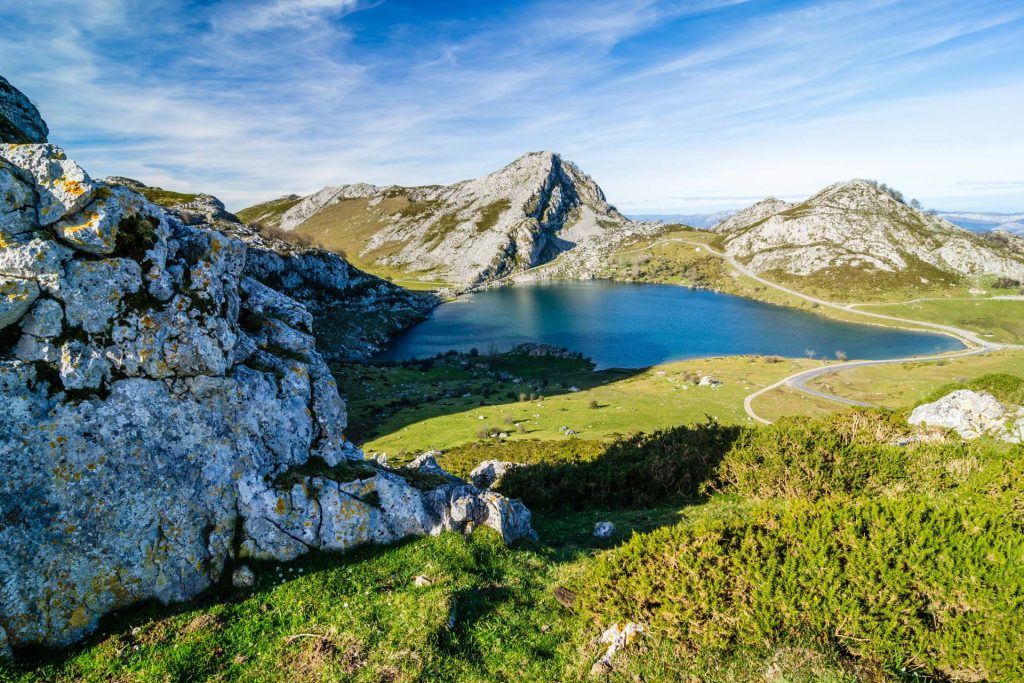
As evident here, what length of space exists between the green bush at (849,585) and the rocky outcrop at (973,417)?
9375 mm

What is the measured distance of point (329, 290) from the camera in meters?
151

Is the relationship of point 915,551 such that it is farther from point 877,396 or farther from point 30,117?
point 877,396

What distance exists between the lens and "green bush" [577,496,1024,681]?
810 centimetres

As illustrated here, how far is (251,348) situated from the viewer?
1517 cm

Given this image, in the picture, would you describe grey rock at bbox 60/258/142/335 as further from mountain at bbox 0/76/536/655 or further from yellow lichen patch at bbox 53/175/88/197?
yellow lichen patch at bbox 53/175/88/197

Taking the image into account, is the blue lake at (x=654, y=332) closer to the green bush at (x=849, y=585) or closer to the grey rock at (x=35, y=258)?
the green bush at (x=849, y=585)

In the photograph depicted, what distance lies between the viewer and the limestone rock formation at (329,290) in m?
128

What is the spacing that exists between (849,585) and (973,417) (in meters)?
18.1

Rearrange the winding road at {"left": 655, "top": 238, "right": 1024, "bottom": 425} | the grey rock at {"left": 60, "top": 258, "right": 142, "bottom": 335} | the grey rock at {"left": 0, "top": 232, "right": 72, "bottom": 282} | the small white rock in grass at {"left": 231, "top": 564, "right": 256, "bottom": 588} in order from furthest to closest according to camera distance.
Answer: the winding road at {"left": 655, "top": 238, "right": 1024, "bottom": 425} < the grey rock at {"left": 60, "top": 258, "right": 142, "bottom": 335} < the small white rock in grass at {"left": 231, "top": 564, "right": 256, "bottom": 588} < the grey rock at {"left": 0, "top": 232, "right": 72, "bottom": 282}

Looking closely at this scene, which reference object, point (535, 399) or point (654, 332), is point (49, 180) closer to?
point (535, 399)

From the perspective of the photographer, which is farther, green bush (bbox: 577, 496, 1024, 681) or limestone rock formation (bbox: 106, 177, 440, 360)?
limestone rock formation (bbox: 106, 177, 440, 360)

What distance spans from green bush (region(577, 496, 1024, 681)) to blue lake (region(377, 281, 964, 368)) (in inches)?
3751

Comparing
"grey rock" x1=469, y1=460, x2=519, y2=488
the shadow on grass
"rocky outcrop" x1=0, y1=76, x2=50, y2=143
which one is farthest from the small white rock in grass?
the shadow on grass

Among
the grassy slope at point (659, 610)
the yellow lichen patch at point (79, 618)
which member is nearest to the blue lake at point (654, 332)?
the grassy slope at point (659, 610)
